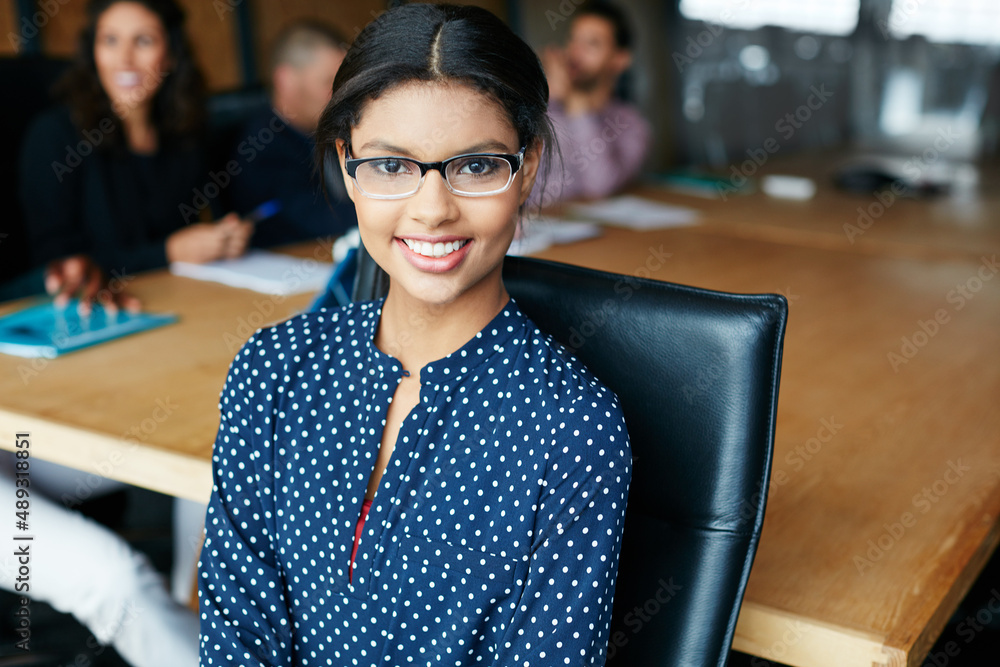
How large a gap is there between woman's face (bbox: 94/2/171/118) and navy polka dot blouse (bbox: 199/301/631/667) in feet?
4.92

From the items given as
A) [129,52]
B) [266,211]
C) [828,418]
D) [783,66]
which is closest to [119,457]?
[828,418]

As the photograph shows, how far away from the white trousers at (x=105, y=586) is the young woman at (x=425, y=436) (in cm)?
47

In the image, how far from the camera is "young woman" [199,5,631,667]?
883 millimetres

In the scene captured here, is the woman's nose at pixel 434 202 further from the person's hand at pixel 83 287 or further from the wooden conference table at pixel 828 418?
the person's hand at pixel 83 287

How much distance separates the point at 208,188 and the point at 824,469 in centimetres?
183

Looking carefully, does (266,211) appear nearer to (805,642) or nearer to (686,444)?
(686,444)

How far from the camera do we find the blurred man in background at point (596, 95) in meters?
3.17

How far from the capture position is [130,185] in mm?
2361

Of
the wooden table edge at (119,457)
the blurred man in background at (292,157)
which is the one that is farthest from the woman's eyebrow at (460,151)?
the blurred man in background at (292,157)

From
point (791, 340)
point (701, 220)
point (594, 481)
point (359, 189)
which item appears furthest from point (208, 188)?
point (594, 481)

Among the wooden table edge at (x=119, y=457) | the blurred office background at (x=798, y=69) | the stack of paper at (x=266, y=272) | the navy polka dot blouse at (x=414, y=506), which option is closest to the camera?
the navy polka dot blouse at (x=414, y=506)

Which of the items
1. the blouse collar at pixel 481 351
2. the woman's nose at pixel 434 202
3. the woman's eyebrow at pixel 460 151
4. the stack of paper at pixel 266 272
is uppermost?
Answer: the woman's eyebrow at pixel 460 151

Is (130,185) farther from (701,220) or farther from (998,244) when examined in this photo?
(998,244)

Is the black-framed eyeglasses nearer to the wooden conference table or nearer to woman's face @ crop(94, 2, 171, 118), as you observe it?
the wooden conference table
